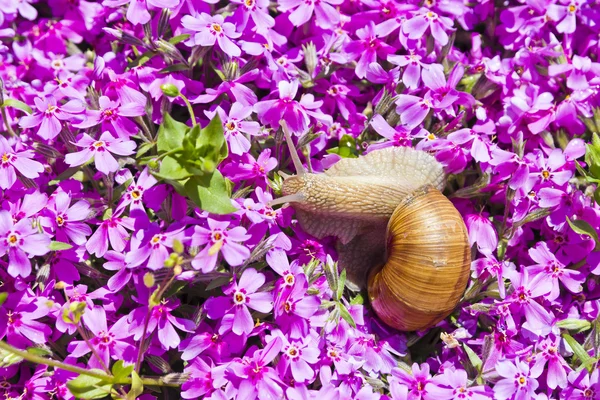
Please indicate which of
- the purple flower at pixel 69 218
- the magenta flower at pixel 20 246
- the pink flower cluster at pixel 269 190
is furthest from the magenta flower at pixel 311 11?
the magenta flower at pixel 20 246

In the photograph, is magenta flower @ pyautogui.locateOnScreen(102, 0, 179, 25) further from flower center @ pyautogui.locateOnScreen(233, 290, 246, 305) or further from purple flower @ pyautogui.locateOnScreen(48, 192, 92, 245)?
flower center @ pyautogui.locateOnScreen(233, 290, 246, 305)

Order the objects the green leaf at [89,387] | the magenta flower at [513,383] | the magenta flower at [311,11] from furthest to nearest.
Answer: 1. the magenta flower at [311,11]
2. the magenta flower at [513,383]
3. the green leaf at [89,387]

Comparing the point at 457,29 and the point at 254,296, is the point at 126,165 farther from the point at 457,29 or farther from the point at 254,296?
the point at 457,29

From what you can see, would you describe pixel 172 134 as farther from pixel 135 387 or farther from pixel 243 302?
pixel 135 387

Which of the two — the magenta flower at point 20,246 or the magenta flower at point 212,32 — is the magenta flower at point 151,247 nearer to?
the magenta flower at point 20,246

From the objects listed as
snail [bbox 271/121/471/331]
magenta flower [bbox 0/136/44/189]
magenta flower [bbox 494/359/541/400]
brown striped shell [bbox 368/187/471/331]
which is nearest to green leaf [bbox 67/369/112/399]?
magenta flower [bbox 0/136/44/189]

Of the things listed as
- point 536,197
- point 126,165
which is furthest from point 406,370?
point 126,165

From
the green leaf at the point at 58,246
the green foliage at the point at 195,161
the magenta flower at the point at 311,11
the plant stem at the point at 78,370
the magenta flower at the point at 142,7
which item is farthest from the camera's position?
the magenta flower at the point at 311,11
